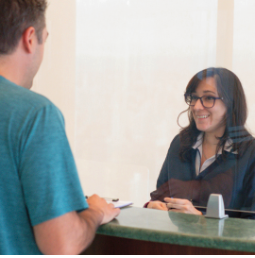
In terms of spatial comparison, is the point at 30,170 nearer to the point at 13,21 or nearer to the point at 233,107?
the point at 13,21

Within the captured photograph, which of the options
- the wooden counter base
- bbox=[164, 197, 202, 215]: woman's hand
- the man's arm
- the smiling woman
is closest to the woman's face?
the smiling woman

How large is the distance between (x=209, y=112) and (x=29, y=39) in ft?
2.63

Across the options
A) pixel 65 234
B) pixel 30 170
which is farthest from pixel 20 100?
pixel 65 234

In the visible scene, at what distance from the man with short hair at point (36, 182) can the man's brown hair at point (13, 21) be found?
13cm

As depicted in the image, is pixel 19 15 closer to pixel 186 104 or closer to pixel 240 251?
pixel 186 104

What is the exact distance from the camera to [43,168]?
0.95m

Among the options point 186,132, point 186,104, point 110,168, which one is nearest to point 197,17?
point 186,104

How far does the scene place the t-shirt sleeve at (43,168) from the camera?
95 cm

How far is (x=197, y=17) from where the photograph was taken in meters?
1.57

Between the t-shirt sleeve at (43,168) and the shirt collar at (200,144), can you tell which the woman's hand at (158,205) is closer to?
the shirt collar at (200,144)

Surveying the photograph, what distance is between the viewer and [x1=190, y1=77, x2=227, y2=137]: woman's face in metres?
1.49

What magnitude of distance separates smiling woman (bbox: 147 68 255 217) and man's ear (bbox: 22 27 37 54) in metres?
0.73

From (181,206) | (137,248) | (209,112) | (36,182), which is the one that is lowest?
(137,248)

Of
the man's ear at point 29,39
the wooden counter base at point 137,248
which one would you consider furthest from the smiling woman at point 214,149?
the man's ear at point 29,39
